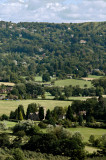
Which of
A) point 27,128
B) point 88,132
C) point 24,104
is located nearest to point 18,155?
point 27,128

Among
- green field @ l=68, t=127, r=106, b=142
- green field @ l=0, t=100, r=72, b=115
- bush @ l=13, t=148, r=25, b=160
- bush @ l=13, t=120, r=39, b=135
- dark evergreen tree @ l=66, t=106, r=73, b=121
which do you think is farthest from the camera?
green field @ l=0, t=100, r=72, b=115

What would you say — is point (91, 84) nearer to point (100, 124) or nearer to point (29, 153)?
point (100, 124)

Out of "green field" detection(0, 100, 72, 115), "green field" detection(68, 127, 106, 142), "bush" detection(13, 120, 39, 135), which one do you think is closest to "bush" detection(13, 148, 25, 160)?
"bush" detection(13, 120, 39, 135)

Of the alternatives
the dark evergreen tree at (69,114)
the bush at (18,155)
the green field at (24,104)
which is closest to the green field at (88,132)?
the dark evergreen tree at (69,114)

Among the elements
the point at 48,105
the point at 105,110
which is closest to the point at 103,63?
the point at 48,105

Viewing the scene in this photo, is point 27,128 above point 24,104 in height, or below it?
above

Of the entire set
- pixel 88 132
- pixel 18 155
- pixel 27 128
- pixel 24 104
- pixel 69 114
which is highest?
pixel 18 155

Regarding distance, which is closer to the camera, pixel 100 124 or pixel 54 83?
pixel 100 124

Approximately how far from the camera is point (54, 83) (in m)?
114

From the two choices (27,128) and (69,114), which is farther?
(69,114)

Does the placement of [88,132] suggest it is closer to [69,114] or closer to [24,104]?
[69,114]

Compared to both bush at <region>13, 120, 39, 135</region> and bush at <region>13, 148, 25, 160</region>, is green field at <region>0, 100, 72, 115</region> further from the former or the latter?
bush at <region>13, 148, 25, 160</region>

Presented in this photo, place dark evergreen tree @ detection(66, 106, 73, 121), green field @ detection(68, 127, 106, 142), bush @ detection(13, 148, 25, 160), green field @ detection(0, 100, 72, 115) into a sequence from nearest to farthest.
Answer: bush @ detection(13, 148, 25, 160) → green field @ detection(68, 127, 106, 142) → dark evergreen tree @ detection(66, 106, 73, 121) → green field @ detection(0, 100, 72, 115)

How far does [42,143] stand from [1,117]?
59.7 ft
